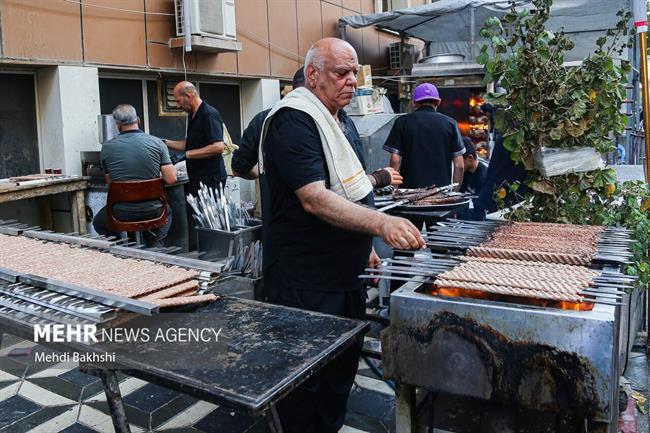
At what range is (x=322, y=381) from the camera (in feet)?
9.52

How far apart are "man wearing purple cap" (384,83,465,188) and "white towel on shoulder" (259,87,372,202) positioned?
2.93 m

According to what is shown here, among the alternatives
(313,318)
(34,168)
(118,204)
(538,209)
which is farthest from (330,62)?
(34,168)

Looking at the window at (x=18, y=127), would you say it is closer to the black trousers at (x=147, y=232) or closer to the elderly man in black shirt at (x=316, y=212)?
the black trousers at (x=147, y=232)

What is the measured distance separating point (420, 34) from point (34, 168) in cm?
912

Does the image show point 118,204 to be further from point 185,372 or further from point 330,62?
point 185,372

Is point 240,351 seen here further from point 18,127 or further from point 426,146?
point 18,127

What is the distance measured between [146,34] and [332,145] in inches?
238

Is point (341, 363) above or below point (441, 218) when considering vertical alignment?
below

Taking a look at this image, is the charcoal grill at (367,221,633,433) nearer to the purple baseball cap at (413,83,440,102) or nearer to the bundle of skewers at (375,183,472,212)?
the bundle of skewers at (375,183,472,212)

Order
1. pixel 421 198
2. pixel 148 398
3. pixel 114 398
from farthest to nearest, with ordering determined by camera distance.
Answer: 1. pixel 421 198
2. pixel 148 398
3. pixel 114 398

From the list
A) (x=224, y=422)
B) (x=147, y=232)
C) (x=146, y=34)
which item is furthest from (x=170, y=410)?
(x=146, y=34)

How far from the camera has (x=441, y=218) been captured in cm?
422

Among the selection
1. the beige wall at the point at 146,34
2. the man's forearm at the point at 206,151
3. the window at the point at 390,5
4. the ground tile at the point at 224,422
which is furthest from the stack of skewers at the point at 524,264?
the window at the point at 390,5

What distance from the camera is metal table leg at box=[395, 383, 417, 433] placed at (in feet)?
7.91
